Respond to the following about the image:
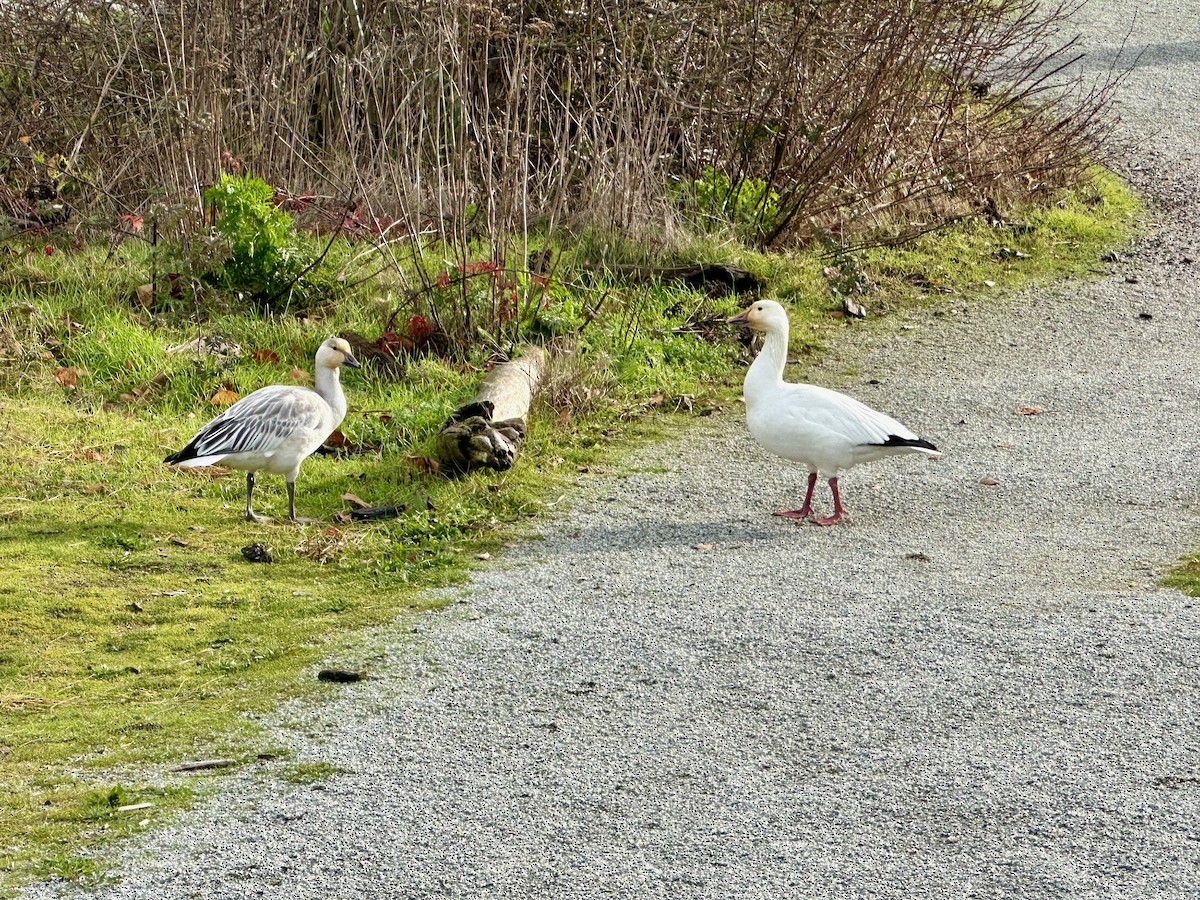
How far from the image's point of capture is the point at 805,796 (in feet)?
16.1

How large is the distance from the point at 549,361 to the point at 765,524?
2284 millimetres

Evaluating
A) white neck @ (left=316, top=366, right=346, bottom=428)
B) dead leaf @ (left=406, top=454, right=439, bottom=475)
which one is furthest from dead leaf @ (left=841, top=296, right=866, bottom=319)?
white neck @ (left=316, top=366, right=346, bottom=428)

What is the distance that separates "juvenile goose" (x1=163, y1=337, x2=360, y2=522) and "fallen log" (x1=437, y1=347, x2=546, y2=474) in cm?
72

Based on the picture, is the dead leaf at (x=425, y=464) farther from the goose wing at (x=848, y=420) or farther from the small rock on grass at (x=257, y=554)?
the goose wing at (x=848, y=420)

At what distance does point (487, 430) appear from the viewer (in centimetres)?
814

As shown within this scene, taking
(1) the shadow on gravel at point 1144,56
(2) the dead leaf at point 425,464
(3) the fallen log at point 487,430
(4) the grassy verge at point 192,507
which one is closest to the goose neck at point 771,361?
(4) the grassy verge at point 192,507

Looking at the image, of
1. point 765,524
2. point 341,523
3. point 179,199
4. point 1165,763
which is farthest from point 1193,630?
point 179,199

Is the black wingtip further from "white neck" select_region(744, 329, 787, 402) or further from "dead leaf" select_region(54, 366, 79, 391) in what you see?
"dead leaf" select_region(54, 366, 79, 391)

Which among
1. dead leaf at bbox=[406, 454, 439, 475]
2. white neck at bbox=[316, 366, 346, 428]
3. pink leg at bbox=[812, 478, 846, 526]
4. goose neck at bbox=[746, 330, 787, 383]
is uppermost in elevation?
goose neck at bbox=[746, 330, 787, 383]

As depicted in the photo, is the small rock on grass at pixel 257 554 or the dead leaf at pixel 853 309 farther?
the dead leaf at pixel 853 309

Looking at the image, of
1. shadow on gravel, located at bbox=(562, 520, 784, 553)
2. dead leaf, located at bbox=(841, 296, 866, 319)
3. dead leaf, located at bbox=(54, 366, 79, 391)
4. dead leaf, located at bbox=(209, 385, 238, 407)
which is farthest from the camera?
dead leaf, located at bbox=(841, 296, 866, 319)

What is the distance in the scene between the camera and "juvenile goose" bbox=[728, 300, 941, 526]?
24.4 ft

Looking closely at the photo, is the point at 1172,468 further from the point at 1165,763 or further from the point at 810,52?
the point at 810,52

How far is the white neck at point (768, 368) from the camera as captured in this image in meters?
7.94
